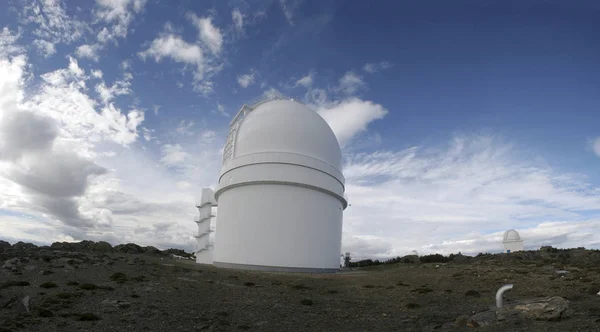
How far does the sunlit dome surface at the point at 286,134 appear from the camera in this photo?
30656mm

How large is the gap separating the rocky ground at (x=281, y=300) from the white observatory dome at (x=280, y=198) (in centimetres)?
489

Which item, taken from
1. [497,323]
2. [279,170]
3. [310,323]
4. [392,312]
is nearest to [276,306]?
[310,323]

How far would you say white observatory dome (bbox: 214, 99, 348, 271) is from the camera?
28359mm

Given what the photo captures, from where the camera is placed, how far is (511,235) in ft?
172

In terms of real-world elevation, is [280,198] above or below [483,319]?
above

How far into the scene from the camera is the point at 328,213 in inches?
1212

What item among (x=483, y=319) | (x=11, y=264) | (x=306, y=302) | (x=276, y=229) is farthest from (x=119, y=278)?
(x=483, y=319)

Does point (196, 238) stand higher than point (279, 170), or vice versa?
point (279, 170)

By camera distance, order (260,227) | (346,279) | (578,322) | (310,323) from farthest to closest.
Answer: (260,227)
(346,279)
(310,323)
(578,322)

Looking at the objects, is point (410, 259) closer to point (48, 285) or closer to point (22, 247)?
point (48, 285)

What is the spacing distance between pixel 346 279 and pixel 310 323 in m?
11.4

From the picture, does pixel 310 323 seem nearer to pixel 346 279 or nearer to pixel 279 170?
pixel 346 279

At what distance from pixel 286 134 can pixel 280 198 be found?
5.42m

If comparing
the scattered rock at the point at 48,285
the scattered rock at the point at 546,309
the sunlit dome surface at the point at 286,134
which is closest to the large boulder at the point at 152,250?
the sunlit dome surface at the point at 286,134
